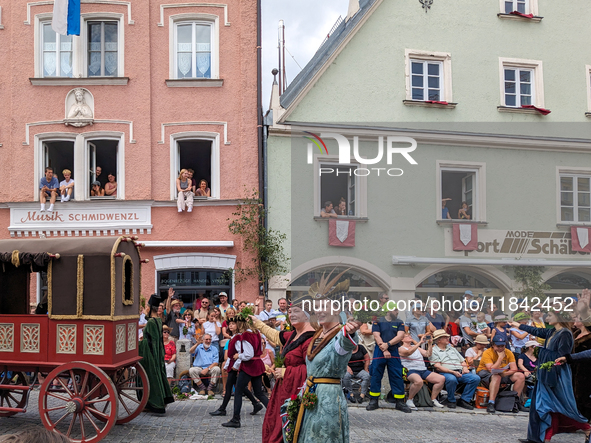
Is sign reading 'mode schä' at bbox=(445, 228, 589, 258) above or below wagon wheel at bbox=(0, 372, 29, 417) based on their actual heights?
above

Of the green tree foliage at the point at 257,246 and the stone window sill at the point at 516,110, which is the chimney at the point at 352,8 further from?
the green tree foliage at the point at 257,246

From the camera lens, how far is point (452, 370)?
37.1 ft

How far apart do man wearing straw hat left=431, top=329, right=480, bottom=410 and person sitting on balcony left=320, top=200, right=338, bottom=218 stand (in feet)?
13.2

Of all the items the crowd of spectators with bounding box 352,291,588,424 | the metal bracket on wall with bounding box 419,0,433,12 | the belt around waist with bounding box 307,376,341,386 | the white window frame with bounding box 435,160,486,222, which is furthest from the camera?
the metal bracket on wall with bounding box 419,0,433,12

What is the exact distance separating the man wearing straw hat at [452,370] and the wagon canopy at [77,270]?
5.79 metres

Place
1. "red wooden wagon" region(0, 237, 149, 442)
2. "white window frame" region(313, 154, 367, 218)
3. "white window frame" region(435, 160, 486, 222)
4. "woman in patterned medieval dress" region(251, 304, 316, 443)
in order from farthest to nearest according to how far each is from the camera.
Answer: "white window frame" region(313, 154, 367, 218), "white window frame" region(435, 160, 486, 222), "red wooden wagon" region(0, 237, 149, 442), "woman in patterned medieval dress" region(251, 304, 316, 443)

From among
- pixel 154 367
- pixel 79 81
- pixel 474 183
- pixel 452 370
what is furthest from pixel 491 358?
pixel 79 81

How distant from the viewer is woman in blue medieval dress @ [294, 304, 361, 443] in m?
5.47

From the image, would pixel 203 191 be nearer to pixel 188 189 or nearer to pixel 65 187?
pixel 188 189

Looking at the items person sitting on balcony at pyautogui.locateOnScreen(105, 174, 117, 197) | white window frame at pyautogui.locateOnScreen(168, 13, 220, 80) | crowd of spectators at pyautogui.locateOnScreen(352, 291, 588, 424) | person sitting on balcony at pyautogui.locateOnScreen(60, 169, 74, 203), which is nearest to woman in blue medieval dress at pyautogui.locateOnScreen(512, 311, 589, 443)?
crowd of spectators at pyautogui.locateOnScreen(352, 291, 588, 424)

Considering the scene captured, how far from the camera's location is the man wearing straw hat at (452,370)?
1112 centimetres

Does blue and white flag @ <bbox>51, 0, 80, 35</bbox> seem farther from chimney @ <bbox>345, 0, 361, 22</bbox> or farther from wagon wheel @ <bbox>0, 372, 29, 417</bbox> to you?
wagon wheel @ <bbox>0, 372, 29, 417</bbox>

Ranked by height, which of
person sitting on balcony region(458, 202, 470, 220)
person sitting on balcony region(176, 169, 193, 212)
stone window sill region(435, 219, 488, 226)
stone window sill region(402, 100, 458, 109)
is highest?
stone window sill region(402, 100, 458, 109)

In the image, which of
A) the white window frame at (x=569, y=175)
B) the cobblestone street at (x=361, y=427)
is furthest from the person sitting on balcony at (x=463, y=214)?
the cobblestone street at (x=361, y=427)
